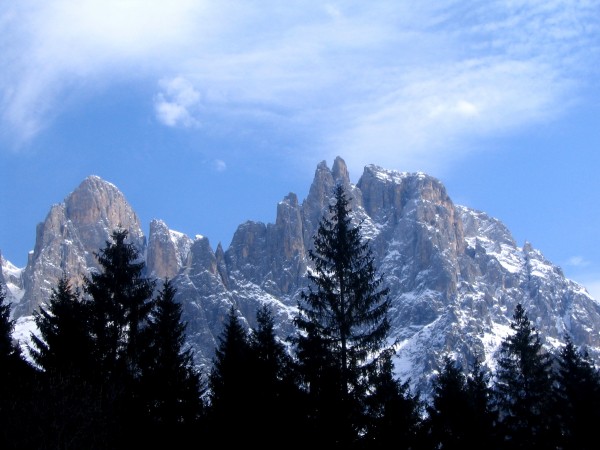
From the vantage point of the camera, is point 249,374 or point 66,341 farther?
point 66,341

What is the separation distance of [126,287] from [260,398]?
791 cm

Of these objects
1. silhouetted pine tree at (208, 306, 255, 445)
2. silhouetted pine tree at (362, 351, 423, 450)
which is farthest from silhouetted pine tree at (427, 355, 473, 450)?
silhouetted pine tree at (208, 306, 255, 445)

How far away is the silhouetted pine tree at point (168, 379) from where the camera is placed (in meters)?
30.2

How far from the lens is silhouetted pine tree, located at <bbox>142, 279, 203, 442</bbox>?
99.2 ft

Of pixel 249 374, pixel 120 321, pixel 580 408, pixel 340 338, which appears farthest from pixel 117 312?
pixel 580 408

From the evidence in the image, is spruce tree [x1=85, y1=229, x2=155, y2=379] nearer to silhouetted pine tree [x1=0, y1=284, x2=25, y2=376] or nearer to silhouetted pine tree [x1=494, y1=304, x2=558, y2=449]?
silhouetted pine tree [x1=0, y1=284, x2=25, y2=376]

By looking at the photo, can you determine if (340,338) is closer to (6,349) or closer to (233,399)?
(233,399)

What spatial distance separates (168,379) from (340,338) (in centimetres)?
669

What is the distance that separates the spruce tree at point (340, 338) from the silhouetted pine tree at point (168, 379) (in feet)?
14.7

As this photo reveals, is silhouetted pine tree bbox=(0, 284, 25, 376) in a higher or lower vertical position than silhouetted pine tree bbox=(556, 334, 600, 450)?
lower

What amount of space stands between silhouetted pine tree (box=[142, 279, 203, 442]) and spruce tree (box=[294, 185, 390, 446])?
14.7 feet

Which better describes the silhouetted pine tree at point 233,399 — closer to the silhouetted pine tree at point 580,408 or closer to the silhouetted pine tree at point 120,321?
Answer: the silhouetted pine tree at point 120,321

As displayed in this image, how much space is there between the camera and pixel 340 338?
31.7 meters

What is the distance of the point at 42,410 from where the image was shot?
2356 cm
